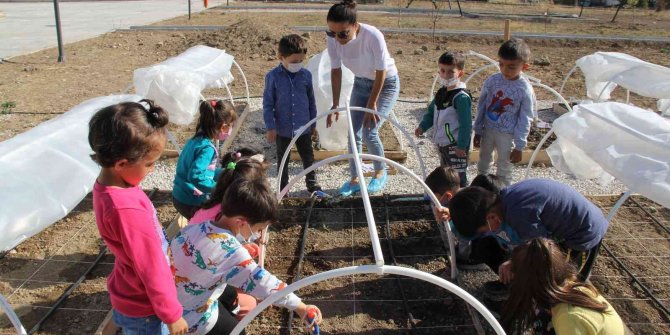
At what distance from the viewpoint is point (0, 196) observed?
294 cm

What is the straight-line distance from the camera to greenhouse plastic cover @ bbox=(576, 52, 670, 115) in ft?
16.9

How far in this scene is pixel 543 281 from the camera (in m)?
2.11

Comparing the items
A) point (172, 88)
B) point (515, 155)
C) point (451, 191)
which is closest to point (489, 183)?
point (451, 191)

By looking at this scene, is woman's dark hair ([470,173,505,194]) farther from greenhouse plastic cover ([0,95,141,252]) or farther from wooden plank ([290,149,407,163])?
greenhouse plastic cover ([0,95,141,252])

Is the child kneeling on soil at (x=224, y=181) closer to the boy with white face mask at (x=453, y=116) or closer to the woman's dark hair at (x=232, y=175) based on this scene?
the woman's dark hair at (x=232, y=175)

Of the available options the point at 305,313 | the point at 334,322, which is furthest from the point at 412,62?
the point at 305,313

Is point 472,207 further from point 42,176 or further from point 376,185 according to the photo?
point 42,176

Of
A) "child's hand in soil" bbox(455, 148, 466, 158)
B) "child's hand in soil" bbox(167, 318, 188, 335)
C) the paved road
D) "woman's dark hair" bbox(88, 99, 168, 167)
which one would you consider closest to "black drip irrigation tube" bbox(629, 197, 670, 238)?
"child's hand in soil" bbox(455, 148, 466, 158)

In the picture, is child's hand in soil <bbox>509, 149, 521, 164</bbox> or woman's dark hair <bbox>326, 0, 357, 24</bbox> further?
woman's dark hair <bbox>326, 0, 357, 24</bbox>

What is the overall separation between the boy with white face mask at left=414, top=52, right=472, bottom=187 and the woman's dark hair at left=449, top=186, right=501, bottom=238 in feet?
4.15

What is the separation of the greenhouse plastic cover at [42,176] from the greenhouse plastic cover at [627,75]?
518cm

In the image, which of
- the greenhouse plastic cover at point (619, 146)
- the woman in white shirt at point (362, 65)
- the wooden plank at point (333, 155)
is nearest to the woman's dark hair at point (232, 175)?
the woman in white shirt at point (362, 65)

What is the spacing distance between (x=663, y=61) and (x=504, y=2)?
1969 centimetres

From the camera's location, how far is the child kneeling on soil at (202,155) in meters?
3.26
